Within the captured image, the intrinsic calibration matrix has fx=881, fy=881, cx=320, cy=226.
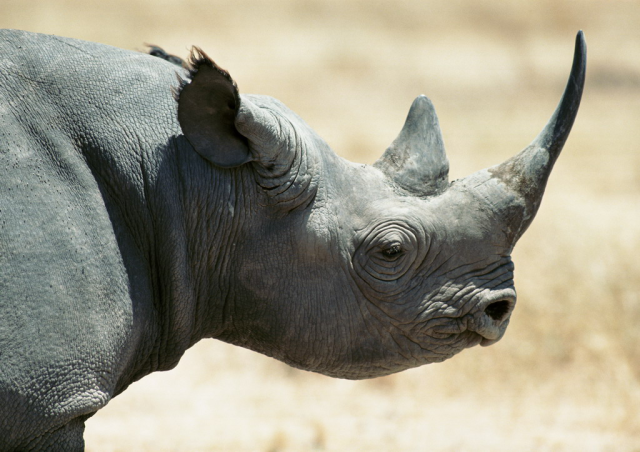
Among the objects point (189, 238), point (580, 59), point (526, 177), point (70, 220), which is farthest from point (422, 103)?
point (70, 220)

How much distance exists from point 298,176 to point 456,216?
2.31ft

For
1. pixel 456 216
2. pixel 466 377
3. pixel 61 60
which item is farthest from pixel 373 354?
pixel 466 377

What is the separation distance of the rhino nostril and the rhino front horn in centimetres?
28

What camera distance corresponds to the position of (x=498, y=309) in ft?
12.8

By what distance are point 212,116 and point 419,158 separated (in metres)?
0.98

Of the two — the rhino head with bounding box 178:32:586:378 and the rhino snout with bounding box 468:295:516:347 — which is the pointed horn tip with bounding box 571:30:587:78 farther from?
the rhino snout with bounding box 468:295:516:347

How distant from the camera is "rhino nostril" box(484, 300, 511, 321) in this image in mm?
3878

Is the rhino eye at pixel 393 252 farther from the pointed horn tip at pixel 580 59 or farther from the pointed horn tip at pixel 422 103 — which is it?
the pointed horn tip at pixel 580 59

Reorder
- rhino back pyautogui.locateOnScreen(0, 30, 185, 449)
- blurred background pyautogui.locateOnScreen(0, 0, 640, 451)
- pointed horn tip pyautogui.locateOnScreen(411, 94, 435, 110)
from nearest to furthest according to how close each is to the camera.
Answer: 1. rhino back pyautogui.locateOnScreen(0, 30, 185, 449)
2. pointed horn tip pyautogui.locateOnScreen(411, 94, 435, 110)
3. blurred background pyautogui.locateOnScreen(0, 0, 640, 451)

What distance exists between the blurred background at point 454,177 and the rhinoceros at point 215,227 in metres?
3.26

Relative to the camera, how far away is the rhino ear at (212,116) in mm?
3516

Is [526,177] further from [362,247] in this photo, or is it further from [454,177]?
[454,177]

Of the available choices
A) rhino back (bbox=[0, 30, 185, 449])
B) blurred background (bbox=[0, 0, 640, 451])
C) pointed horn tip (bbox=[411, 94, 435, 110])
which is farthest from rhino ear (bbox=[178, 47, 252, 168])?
blurred background (bbox=[0, 0, 640, 451])

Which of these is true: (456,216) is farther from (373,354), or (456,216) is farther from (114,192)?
(114,192)
